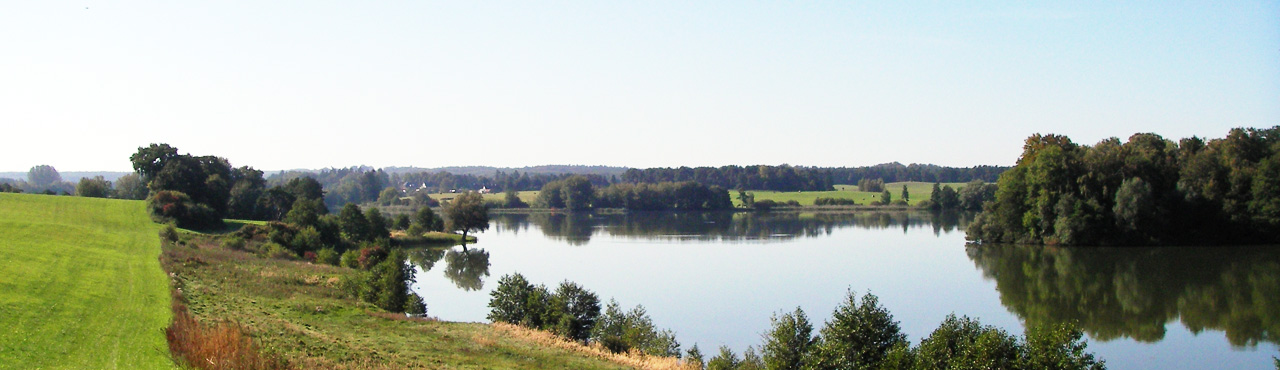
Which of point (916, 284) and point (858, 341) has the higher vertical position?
point (858, 341)

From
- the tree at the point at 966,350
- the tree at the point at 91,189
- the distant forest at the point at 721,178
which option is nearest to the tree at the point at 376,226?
the tree at the point at 91,189

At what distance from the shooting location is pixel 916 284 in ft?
127

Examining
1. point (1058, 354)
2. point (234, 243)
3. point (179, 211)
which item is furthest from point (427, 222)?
point (1058, 354)

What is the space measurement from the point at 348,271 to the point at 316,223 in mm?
17623

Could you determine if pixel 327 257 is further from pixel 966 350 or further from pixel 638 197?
pixel 638 197

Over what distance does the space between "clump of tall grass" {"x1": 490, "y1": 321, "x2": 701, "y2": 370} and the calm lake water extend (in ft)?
14.7

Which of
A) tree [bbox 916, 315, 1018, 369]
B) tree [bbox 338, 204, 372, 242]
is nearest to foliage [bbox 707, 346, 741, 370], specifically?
A: tree [bbox 916, 315, 1018, 369]

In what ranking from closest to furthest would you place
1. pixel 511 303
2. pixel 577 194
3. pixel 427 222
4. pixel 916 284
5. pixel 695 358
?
1. pixel 695 358
2. pixel 511 303
3. pixel 916 284
4. pixel 427 222
5. pixel 577 194

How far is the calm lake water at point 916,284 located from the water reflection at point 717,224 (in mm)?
3039

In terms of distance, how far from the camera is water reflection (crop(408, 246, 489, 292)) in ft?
146

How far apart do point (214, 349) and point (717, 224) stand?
72064mm

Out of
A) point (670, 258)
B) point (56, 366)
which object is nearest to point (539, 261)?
point (670, 258)

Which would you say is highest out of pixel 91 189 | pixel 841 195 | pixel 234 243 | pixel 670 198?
pixel 91 189

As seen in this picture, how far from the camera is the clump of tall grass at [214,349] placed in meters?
15.7
